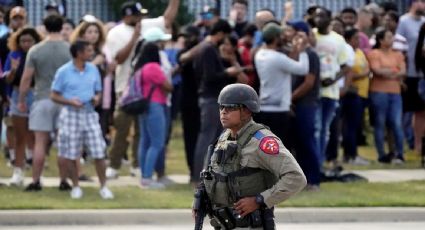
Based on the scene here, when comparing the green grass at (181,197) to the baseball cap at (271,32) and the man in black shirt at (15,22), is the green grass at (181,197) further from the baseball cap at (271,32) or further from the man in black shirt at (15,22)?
the man in black shirt at (15,22)

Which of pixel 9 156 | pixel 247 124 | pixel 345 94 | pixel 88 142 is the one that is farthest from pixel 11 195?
pixel 247 124

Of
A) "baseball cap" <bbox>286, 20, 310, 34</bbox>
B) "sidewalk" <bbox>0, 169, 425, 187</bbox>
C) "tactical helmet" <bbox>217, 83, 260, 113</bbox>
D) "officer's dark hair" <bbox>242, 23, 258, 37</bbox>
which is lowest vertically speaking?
"sidewalk" <bbox>0, 169, 425, 187</bbox>

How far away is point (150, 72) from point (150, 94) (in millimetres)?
253

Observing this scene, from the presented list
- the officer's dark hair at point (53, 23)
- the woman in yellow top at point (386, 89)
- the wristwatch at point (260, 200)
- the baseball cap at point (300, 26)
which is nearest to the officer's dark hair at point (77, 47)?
the officer's dark hair at point (53, 23)

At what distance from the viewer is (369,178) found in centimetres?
1482

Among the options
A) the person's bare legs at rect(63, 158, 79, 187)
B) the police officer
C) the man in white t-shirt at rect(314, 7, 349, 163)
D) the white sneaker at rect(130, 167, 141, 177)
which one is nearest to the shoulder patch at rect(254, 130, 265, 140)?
the police officer

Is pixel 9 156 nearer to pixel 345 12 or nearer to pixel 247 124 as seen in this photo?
pixel 345 12

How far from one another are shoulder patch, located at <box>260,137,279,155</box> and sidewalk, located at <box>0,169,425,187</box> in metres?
7.37

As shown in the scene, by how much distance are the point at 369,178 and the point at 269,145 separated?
8.11m

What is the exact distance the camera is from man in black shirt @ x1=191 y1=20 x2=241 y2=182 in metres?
13.4

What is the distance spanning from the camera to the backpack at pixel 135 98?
533 inches

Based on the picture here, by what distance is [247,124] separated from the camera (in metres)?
7.07

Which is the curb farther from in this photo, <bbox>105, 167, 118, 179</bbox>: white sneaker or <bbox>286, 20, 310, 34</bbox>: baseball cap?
<bbox>105, 167, 118, 179</bbox>: white sneaker

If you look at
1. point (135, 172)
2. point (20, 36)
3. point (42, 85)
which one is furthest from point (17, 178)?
point (135, 172)
